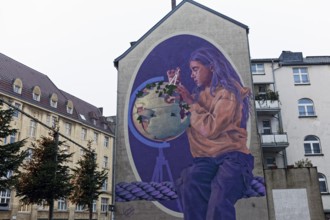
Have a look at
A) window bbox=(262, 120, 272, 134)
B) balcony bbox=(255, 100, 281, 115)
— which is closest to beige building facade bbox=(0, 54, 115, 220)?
window bbox=(262, 120, 272, 134)

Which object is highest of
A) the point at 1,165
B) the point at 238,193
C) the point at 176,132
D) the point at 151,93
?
the point at 151,93

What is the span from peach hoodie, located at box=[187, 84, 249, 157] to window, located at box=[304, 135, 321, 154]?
6022mm

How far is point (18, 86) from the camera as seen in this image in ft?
140

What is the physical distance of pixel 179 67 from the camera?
26531 millimetres

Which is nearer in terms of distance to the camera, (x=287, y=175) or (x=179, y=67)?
(x=287, y=175)

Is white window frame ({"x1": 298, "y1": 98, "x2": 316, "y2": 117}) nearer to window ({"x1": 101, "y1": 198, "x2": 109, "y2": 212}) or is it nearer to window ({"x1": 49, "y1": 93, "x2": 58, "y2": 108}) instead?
window ({"x1": 49, "y1": 93, "x2": 58, "y2": 108})

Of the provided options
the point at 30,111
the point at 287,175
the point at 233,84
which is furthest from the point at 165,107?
the point at 30,111

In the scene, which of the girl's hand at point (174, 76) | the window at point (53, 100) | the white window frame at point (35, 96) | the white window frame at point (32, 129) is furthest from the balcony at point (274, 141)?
the window at point (53, 100)

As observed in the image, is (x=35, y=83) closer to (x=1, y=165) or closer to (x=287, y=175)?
(x=1, y=165)

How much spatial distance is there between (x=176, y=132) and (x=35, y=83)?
102 ft

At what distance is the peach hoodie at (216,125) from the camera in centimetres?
2364

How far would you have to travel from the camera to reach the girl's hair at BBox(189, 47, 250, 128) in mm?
24688

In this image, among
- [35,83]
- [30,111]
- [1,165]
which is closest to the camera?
[1,165]

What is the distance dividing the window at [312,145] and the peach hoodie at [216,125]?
19.8ft
